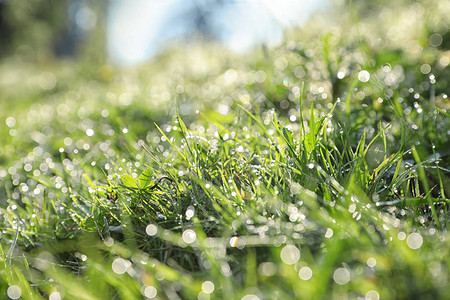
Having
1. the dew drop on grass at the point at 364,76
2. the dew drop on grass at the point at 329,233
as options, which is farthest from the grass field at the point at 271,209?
the dew drop on grass at the point at 364,76

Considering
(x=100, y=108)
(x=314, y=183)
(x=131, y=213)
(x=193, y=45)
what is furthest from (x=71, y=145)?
(x=193, y=45)

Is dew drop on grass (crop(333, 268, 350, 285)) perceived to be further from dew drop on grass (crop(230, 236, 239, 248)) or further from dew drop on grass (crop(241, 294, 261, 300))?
dew drop on grass (crop(230, 236, 239, 248))

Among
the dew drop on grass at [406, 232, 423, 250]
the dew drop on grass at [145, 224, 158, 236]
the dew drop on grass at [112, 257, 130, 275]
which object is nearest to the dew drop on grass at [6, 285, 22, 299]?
the dew drop on grass at [112, 257, 130, 275]

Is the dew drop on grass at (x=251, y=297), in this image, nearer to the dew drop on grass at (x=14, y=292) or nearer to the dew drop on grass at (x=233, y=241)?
the dew drop on grass at (x=233, y=241)

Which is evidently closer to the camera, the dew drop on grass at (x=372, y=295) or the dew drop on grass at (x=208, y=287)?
the dew drop on grass at (x=372, y=295)

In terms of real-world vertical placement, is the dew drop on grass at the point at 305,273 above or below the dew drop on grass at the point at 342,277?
below

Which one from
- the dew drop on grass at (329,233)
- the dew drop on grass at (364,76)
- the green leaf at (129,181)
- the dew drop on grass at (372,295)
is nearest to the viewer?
the dew drop on grass at (372,295)

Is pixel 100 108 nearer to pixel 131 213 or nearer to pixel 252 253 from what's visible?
pixel 131 213
